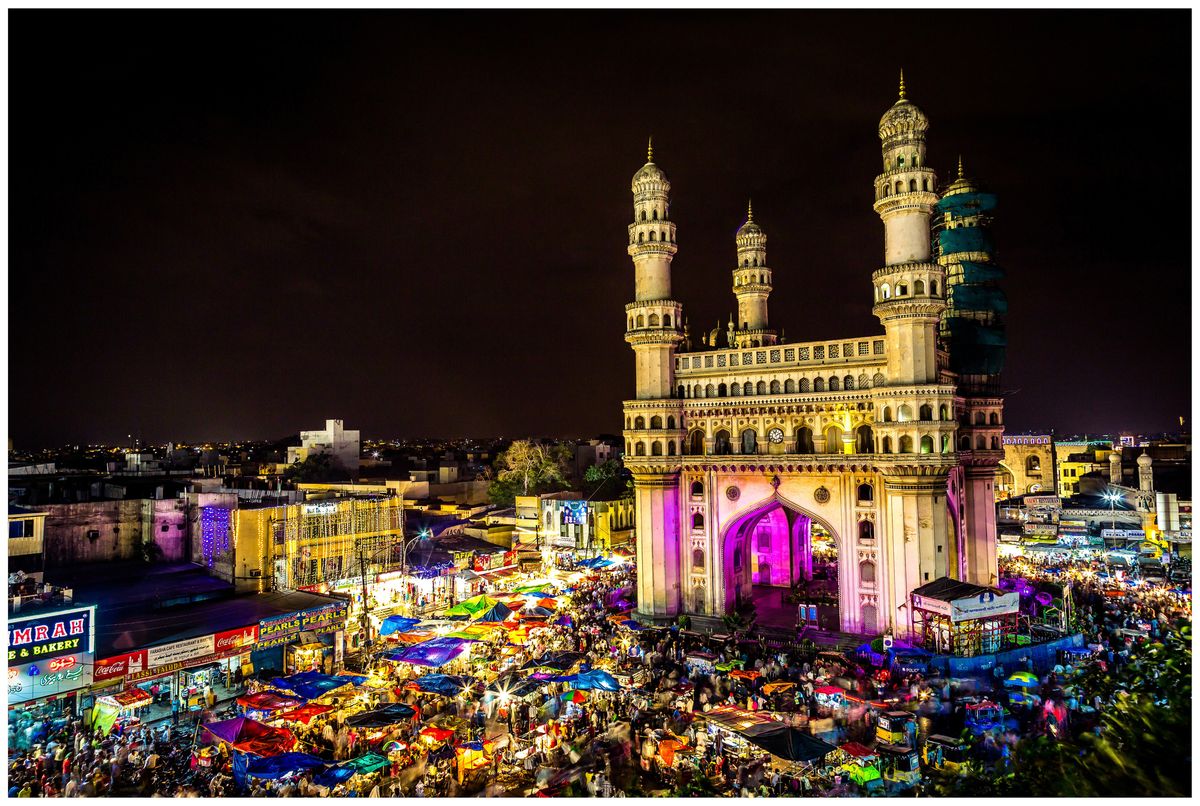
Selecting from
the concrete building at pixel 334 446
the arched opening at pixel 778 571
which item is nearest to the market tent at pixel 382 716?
the arched opening at pixel 778 571

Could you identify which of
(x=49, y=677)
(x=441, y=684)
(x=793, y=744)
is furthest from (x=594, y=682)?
(x=49, y=677)

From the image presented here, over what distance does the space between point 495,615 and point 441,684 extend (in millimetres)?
7400

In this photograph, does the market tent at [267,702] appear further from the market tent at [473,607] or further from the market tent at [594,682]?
the market tent at [473,607]

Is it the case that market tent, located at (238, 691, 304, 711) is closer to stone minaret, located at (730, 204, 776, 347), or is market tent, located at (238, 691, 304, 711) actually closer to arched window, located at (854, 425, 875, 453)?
arched window, located at (854, 425, 875, 453)

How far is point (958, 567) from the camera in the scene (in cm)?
3769

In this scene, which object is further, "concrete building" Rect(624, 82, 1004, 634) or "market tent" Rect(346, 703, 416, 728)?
"concrete building" Rect(624, 82, 1004, 634)

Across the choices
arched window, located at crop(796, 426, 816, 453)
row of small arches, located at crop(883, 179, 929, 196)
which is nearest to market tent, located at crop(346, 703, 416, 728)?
arched window, located at crop(796, 426, 816, 453)

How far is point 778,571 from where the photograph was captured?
143 feet

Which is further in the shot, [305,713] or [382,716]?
[305,713]

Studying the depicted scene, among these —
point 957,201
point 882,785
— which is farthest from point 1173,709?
point 957,201

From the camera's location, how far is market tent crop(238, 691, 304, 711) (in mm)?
20845

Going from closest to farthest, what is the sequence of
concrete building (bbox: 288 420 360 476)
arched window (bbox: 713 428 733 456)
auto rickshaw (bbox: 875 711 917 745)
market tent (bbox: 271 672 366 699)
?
auto rickshaw (bbox: 875 711 917 745) → market tent (bbox: 271 672 366 699) → arched window (bbox: 713 428 733 456) → concrete building (bbox: 288 420 360 476)

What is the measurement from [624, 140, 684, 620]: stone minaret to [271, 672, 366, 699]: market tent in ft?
51.6

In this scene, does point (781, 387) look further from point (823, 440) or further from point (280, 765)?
point (280, 765)
